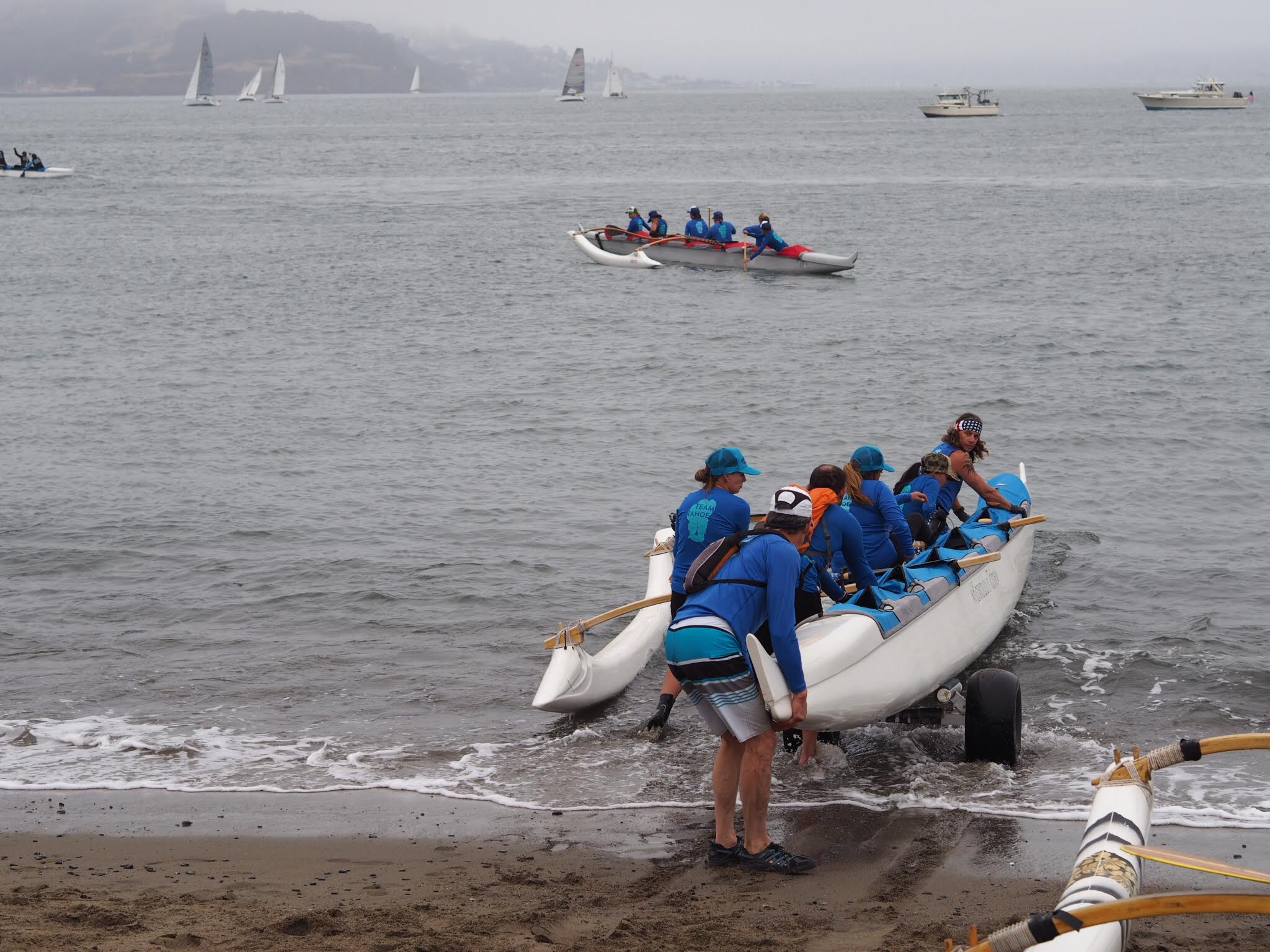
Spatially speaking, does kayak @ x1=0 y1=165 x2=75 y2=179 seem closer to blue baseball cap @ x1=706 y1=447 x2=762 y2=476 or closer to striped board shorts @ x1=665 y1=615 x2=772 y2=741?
blue baseball cap @ x1=706 y1=447 x2=762 y2=476

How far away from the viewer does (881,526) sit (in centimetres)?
836

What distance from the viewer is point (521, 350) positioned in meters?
22.2

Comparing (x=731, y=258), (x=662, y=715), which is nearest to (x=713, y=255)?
(x=731, y=258)

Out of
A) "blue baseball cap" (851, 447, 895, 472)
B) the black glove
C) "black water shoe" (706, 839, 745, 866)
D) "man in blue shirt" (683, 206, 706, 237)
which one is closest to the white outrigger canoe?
"man in blue shirt" (683, 206, 706, 237)

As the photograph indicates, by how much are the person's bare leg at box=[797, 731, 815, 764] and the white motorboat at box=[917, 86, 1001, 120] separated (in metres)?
118

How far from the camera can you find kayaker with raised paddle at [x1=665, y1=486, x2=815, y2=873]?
5762 millimetres

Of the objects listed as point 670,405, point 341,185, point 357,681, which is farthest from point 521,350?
point 341,185

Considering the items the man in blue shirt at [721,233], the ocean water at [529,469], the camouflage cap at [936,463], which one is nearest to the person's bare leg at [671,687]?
the ocean water at [529,469]

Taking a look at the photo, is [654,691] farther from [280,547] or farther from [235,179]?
[235,179]

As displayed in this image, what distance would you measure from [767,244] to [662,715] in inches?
884

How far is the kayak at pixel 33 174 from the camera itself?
188ft

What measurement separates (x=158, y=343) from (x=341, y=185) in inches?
1449

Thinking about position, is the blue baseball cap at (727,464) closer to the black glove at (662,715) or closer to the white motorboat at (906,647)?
the white motorboat at (906,647)

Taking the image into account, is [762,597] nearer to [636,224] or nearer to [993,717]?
[993,717]
